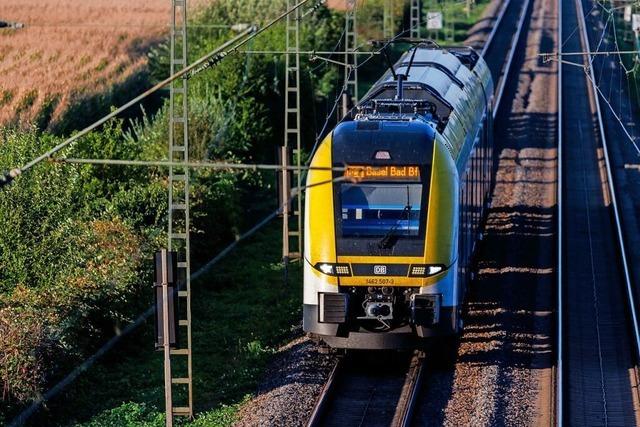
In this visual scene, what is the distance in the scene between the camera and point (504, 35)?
7056 cm

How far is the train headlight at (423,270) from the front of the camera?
64.8 ft

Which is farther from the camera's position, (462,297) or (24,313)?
(462,297)

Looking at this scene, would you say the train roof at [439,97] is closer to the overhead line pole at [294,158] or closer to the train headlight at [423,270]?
the overhead line pole at [294,158]

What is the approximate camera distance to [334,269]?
19.9m

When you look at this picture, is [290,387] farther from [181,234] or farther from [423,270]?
[181,234]

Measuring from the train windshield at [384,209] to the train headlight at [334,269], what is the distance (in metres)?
0.45

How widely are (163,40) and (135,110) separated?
9.65m

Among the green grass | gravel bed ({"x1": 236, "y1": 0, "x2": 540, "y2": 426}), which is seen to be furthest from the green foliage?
gravel bed ({"x1": 236, "y1": 0, "x2": 540, "y2": 426})

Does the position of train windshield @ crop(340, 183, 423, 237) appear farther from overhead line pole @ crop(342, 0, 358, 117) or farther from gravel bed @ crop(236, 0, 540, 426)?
overhead line pole @ crop(342, 0, 358, 117)

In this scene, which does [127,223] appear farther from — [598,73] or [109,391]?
[598,73]

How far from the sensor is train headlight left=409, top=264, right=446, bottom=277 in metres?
19.8

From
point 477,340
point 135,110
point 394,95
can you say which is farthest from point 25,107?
point 477,340

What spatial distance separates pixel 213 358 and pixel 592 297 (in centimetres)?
778

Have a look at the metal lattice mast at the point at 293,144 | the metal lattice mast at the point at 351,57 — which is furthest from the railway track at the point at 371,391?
the metal lattice mast at the point at 351,57
